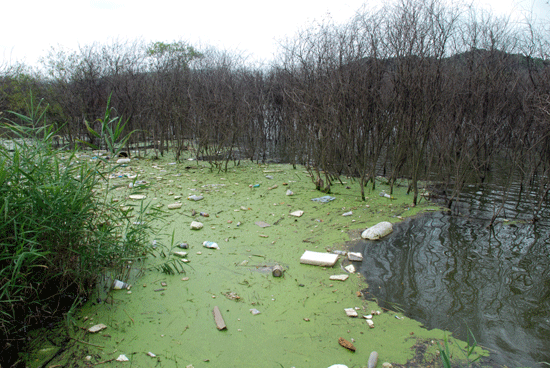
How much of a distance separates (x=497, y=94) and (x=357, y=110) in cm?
285

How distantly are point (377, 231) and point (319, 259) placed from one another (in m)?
1.22

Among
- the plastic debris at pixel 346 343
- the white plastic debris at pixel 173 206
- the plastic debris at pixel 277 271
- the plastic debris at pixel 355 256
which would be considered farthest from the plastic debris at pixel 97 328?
the white plastic debris at pixel 173 206

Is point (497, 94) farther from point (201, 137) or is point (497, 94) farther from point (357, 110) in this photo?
point (201, 137)

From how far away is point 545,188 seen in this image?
17.1ft

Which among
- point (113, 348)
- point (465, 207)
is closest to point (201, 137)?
point (465, 207)

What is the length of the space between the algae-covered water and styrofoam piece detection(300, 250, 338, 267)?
0.07 m

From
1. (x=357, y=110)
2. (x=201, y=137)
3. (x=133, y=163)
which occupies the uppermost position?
(x=357, y=110)

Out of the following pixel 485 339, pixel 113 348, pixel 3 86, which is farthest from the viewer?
pixel 3 86

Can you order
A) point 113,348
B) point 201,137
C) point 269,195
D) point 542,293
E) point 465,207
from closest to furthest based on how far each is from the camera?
point 113,348
point 542,293
point 465,207
point 269,195
point 201,137

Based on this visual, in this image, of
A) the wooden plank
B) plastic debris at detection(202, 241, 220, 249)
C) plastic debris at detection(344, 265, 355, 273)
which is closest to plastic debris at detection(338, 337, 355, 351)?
the wooden plank

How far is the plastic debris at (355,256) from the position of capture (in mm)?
3674

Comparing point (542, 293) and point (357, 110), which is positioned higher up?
point (357, 110)

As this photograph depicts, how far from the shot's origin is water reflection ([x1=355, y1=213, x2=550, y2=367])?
2.47 metres

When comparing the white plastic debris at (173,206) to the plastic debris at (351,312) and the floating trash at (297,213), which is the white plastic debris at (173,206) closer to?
the floating trash at (297,213)
